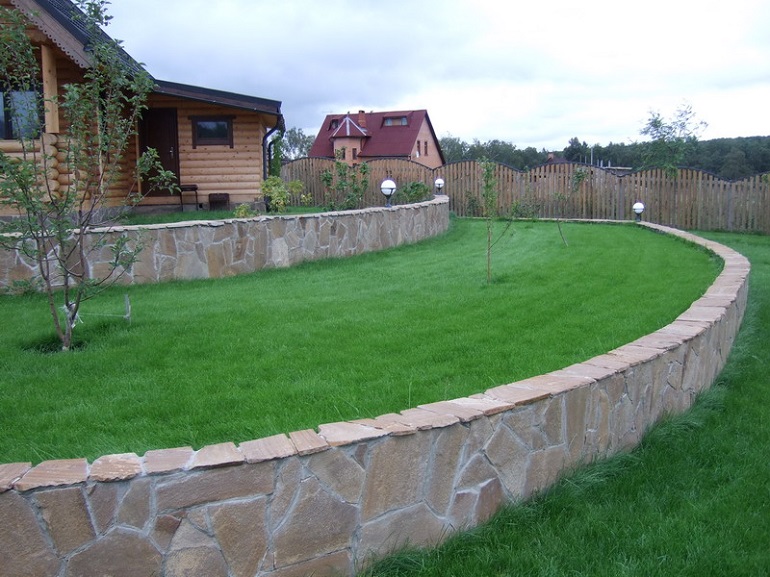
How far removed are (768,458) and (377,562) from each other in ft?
7.45

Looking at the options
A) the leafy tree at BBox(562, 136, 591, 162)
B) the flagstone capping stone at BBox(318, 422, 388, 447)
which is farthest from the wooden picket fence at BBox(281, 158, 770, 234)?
the leafy tree at BBox(562, 136, 591, 162)

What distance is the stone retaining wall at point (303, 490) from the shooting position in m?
2.43

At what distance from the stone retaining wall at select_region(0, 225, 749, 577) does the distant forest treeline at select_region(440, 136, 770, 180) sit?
10322 millimetres

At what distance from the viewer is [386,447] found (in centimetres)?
284

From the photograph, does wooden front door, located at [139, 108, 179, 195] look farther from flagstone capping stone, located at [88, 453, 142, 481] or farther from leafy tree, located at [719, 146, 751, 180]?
leafy tree, located at [719, 146, 751, 180]

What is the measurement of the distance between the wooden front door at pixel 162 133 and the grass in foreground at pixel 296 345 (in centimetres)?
797

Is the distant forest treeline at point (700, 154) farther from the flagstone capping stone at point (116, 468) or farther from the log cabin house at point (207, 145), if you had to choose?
the flagstone capping stone at point (116, 468)

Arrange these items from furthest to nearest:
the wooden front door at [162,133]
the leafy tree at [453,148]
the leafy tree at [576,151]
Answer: the leafy tree at [453,148]
the leafy tree at [576,151]
the wooden front door at [162,133]

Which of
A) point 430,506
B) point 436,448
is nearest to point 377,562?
point 430,506

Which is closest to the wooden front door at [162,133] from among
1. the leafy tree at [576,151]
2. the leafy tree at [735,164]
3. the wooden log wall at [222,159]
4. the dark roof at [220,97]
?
the wooden log wall at [222,159]

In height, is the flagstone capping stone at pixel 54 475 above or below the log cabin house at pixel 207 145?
below

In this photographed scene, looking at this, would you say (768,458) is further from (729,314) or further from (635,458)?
(729,314)

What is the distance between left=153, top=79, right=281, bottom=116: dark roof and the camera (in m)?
14.5

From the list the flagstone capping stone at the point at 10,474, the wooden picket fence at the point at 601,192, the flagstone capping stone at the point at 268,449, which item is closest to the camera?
the flagstone capping stone at the point at 10,474
